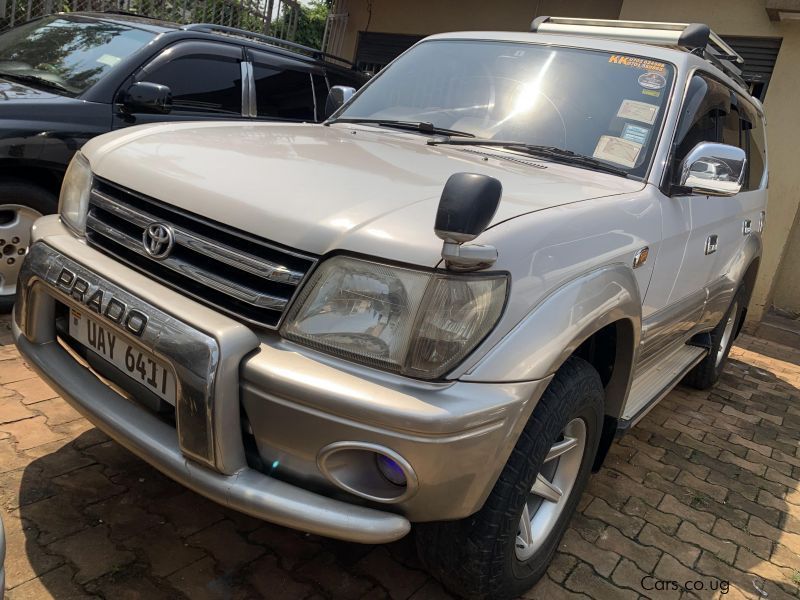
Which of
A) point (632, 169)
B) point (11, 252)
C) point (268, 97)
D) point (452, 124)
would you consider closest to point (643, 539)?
point (632, 169)

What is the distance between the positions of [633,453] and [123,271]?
2845 mm

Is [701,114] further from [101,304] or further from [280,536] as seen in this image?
[101,304]

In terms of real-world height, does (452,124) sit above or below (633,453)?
above

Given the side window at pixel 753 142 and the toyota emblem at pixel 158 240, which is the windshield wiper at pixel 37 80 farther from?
the side window at pixel 753 142

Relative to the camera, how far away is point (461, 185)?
162 cm

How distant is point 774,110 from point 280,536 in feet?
22.0

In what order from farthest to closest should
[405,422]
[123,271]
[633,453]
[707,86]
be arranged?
[633,453] → [707,86] → [123,271] → [405,422]

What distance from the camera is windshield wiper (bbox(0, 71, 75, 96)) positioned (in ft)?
13.3

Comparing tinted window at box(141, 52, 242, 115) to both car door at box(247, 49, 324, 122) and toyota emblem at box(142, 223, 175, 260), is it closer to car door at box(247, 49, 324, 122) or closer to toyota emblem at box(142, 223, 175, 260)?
car door at box(247, 49, 324, 122)

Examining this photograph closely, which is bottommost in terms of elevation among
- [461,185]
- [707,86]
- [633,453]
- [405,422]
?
[633,453]

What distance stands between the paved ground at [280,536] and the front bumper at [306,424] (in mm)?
586

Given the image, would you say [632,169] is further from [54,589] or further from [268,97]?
[268,97]

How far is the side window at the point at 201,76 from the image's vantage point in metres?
4.38

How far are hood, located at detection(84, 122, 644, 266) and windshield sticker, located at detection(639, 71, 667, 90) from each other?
0.55 meters
